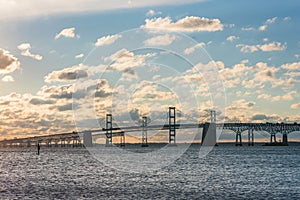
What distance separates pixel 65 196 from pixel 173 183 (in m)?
17.9

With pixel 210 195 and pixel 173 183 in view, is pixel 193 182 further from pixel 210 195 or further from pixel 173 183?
pixel 210 195

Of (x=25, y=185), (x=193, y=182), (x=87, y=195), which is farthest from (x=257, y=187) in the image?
(x=25, y=185)

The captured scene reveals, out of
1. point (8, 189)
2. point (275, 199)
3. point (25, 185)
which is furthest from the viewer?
point (25, 185)

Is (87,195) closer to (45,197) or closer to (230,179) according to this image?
(45,197)

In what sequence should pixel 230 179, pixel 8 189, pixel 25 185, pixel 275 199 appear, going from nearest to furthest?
pixel 275 199 → pixel 8 189 → pixel 25 185 → pixel 230 179

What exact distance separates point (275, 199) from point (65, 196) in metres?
19.8

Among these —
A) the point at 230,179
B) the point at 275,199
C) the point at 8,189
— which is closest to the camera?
the point at 275,199

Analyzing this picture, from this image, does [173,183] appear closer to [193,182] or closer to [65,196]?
[193,182]

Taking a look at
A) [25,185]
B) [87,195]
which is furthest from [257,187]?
[25,185]

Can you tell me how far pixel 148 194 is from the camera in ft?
205

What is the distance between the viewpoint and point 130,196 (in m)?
61.2

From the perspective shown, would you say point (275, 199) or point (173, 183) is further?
point (173, 183)

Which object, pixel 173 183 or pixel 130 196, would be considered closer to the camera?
pixel 130 196

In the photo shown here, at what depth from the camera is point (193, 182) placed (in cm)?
7762
